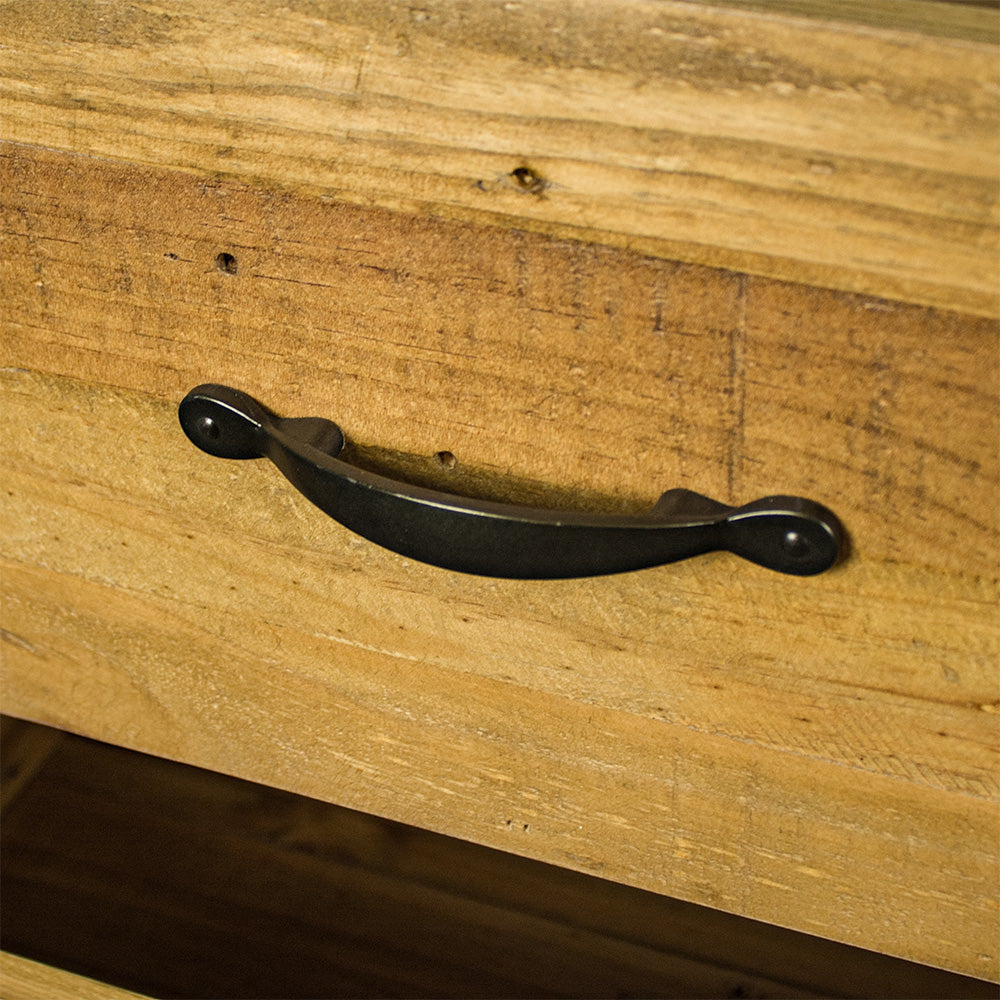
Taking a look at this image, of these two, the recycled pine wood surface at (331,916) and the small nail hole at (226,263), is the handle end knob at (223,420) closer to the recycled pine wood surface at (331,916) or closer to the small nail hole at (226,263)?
the small nail hole at (226,263)

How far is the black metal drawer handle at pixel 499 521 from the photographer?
269 mm

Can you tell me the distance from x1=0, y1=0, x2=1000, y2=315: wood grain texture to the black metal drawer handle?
7cm

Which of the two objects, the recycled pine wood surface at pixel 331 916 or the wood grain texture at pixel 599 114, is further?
the recycled pine wood surface at pixel 331 916

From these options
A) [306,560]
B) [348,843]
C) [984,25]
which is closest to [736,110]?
[984,25]

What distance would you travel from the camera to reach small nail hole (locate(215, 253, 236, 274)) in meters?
0.29

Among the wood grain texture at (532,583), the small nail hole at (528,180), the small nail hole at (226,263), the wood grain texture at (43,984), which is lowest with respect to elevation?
the wood grain texture at (43,984)

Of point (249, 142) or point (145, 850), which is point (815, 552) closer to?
point (249, 142)

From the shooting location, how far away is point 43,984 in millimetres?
440

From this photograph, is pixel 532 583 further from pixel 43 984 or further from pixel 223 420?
pixel 43 984

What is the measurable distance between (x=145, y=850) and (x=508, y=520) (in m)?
0.42

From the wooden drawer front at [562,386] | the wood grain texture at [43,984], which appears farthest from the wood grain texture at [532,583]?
the wood grain texture at [43,984]

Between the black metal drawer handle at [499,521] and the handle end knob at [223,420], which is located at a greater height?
the handle end knob at [223,420]

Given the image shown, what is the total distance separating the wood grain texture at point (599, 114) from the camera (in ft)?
0.72

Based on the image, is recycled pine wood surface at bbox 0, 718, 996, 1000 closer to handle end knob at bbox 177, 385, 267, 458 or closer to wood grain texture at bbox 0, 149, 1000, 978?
wood grain texture at bbox 0, 149, 1000, 978
